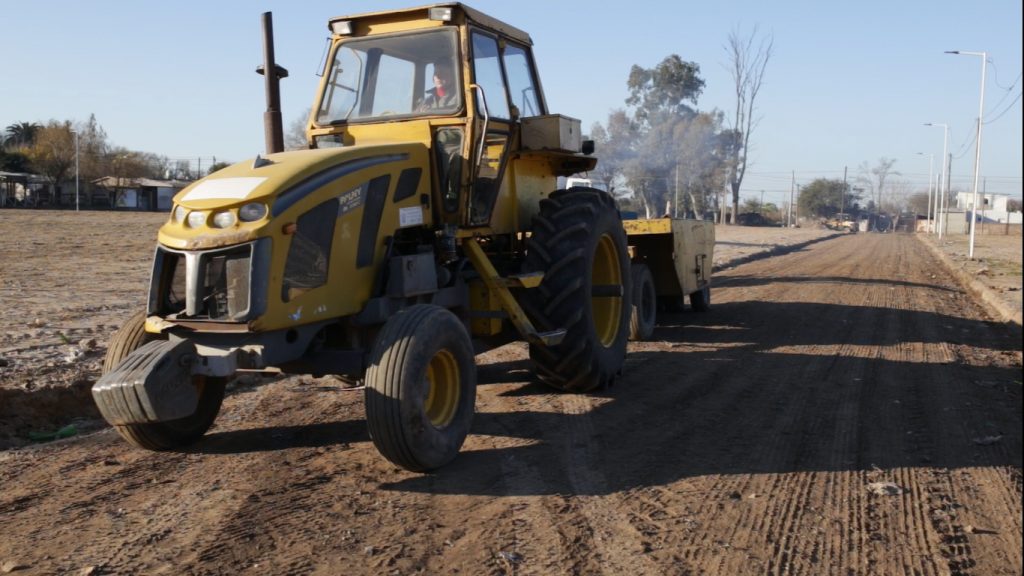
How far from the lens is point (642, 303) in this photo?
10648mm

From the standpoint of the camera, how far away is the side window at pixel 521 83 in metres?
7.56

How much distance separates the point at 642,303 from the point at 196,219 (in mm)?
6340

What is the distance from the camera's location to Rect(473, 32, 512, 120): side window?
6.93 meters

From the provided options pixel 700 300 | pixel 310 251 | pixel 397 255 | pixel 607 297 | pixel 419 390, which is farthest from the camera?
pixel 700 300

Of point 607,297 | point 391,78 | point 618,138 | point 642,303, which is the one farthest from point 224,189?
point 618,138

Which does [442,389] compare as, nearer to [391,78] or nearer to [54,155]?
[391,78]

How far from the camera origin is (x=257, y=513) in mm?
4727

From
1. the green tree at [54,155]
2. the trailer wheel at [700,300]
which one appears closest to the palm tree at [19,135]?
the green tree at [54,155]

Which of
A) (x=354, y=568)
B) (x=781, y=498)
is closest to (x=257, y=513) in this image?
(x=354, y=568)

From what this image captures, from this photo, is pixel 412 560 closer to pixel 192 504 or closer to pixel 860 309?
pixel 192 504

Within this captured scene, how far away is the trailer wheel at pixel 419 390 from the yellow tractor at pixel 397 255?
1 centimetres

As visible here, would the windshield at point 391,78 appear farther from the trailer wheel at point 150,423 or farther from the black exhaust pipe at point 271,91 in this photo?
the trailer wheel at point 150,423

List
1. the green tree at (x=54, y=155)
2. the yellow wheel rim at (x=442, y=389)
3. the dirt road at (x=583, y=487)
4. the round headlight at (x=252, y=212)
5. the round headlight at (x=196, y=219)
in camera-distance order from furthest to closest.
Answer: the green tree at (x=54, y=155)
the yellow wheel rim at (x=442, y=389)
the round headlight at (x=196, y=219)
the round headlight at (x=252, y=212)
the dirt road at (x=583, y=487)

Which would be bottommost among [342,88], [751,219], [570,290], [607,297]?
[607,297]
